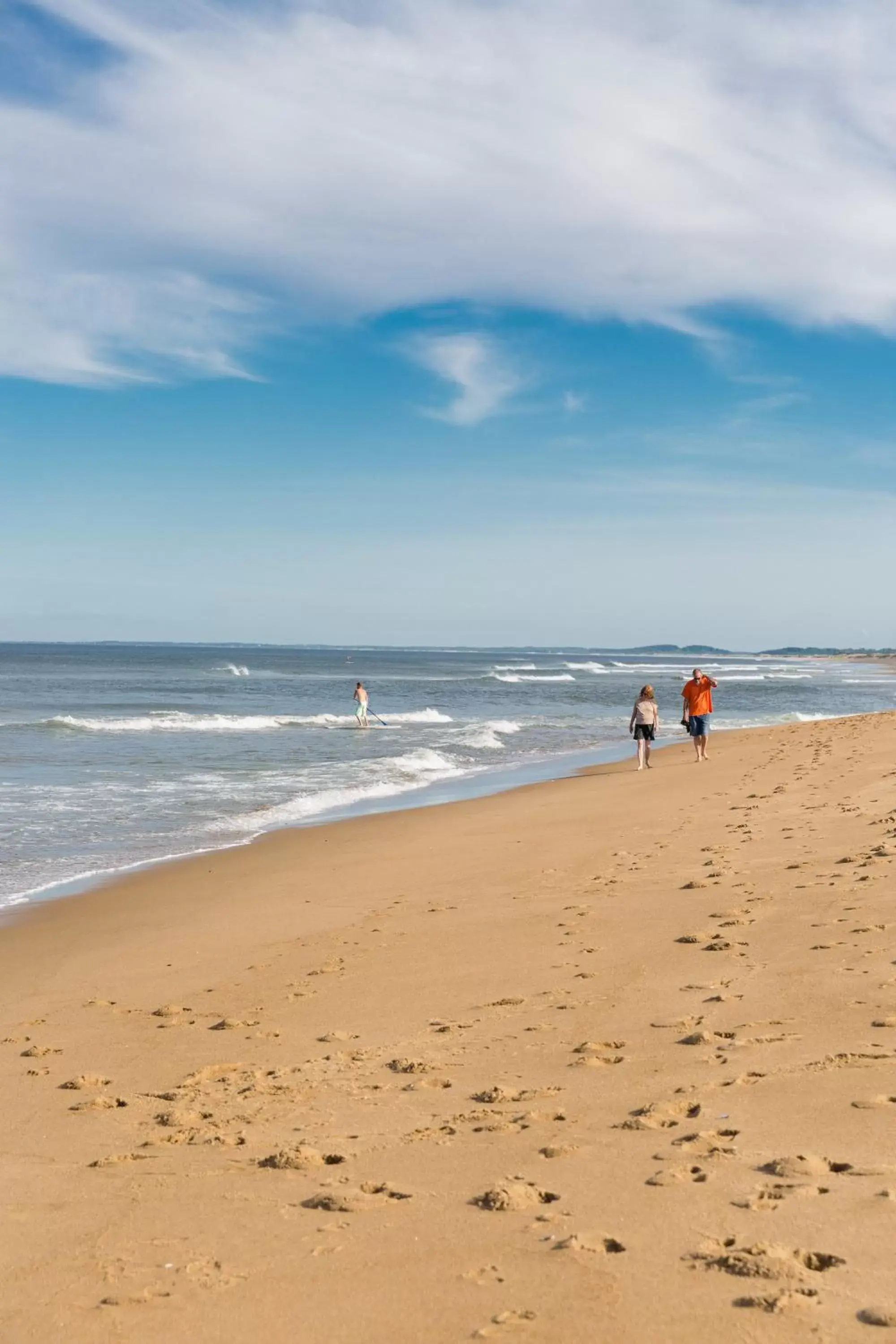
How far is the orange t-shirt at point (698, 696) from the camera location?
21.3m

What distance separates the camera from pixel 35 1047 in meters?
6.09

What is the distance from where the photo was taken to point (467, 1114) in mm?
4605

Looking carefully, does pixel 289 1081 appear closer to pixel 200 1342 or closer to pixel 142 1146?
pixel 142 1146

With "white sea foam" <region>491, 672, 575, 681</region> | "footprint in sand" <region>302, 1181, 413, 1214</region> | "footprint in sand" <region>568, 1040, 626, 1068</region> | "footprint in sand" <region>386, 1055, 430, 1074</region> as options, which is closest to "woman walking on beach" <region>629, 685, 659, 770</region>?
"footprint in sand" <region>568, 1040, 626, 1068</region>

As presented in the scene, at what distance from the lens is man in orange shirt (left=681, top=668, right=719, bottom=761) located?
21328mm

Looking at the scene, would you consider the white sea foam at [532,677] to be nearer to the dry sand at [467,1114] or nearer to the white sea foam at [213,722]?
the white sea foam at [213,722]

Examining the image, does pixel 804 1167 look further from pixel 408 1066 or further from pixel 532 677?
pixel 532 677

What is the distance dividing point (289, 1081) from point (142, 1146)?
87 centimetres

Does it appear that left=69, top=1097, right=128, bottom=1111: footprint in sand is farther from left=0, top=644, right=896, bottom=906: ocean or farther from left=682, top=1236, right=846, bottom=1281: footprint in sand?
left=0, top=644, right=896, bottom=906: ocean

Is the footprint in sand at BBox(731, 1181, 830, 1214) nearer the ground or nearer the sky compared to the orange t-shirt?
nearer the ground

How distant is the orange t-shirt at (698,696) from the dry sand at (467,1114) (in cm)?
1125

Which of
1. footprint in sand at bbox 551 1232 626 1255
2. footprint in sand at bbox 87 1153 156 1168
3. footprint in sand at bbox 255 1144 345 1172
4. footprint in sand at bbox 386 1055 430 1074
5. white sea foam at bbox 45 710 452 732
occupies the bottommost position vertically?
white sea foam at bbox 45 710 452 732

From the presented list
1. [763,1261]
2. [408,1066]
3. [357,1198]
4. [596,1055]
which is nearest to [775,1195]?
[763,1261]

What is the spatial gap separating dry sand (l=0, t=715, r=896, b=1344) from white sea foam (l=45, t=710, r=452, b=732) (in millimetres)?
24561
